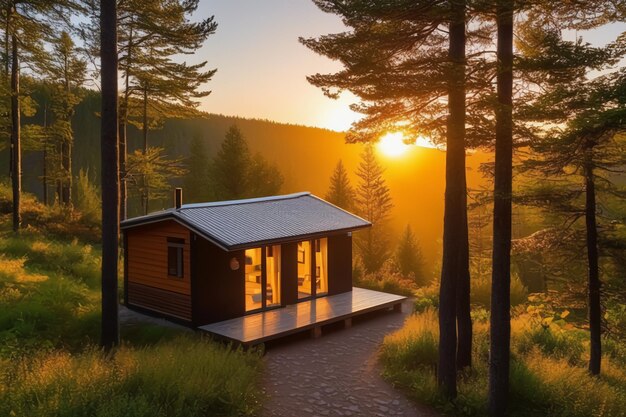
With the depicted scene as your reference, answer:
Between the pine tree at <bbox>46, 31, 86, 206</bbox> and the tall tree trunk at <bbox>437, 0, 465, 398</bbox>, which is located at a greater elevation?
the pine tree at <bbox>46, 31, 86, 206</bbox>

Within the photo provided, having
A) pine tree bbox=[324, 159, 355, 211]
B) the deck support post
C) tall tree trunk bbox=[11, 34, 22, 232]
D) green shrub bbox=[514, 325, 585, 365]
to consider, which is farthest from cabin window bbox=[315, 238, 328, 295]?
pine tree bbox=[324, 159, 355, 211]

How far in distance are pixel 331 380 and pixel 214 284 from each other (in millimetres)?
4677

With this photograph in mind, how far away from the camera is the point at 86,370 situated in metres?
7.02

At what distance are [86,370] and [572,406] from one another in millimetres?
8490

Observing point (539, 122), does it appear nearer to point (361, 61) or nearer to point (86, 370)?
point (361, 61)

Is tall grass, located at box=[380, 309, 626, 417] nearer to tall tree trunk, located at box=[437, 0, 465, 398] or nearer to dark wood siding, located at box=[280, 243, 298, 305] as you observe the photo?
tall tree trunk, located at box=[437, 0, 465, 398]

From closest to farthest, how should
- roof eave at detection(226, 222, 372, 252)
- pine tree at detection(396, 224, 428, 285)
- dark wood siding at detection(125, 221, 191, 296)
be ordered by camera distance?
roof eave at detection(226, 222, 372, 252) → dark wood siding at detection(125, 221, 191, 296) → pine tree at detection(396, 224, 428, 285)

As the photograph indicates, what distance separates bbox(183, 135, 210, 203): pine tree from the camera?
4312 cm

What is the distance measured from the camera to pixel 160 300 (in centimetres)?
1330

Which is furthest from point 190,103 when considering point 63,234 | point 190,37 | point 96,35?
point 63,234

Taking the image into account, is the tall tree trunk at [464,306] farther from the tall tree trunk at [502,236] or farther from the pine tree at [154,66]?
the pine tree at [154,66]

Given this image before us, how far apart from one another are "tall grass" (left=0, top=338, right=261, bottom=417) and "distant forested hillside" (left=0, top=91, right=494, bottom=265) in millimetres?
62211

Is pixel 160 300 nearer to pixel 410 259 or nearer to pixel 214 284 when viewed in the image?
pixel 214 284

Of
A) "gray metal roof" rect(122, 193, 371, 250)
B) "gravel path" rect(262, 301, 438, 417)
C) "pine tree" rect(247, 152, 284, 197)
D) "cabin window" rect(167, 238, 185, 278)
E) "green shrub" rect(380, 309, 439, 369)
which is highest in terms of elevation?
"pine tree" rect(247, 152, 284, 197)
